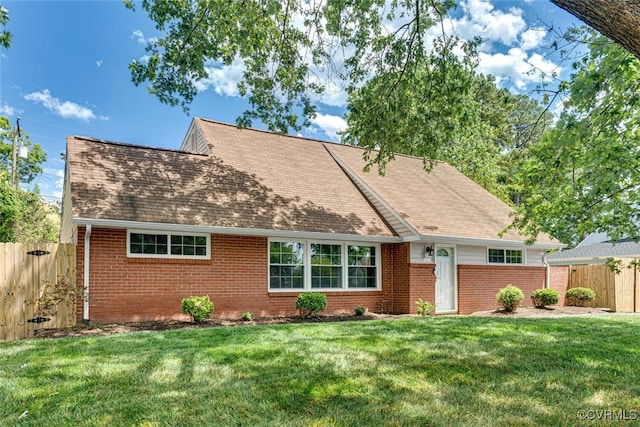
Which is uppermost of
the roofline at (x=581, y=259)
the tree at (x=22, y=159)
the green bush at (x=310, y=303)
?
the tree at (x=22, y=159)

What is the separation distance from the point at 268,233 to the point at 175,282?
104 inches

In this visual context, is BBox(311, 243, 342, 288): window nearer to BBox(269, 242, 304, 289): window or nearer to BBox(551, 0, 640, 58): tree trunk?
BBox(269, 242, 304, 289): window

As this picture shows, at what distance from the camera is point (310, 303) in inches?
438

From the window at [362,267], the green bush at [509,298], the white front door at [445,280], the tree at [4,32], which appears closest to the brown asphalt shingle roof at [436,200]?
the white front door at [445,280]

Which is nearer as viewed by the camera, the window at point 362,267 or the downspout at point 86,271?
the downspout at point 86,271

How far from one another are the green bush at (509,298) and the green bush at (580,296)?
13.3 feet

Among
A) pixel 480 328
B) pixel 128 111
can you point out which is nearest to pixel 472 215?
pixel 480 328

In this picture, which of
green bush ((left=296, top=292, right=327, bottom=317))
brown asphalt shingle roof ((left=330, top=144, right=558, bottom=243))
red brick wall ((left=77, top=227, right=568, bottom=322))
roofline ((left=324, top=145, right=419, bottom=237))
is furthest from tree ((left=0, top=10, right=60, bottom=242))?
brown asphalt shingle roof ((left=330, top=144, right=558, bottom=243))

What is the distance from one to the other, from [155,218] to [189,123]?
7763 mm

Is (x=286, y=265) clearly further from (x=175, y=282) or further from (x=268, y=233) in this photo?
(x=175, y=282)

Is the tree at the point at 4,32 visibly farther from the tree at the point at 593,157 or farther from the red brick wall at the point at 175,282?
the tree at the point at 593,157

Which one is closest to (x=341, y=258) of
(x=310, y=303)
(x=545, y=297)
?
(x=310, y=303)

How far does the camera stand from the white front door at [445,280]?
13625 millimetres

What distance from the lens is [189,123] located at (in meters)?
16.6
